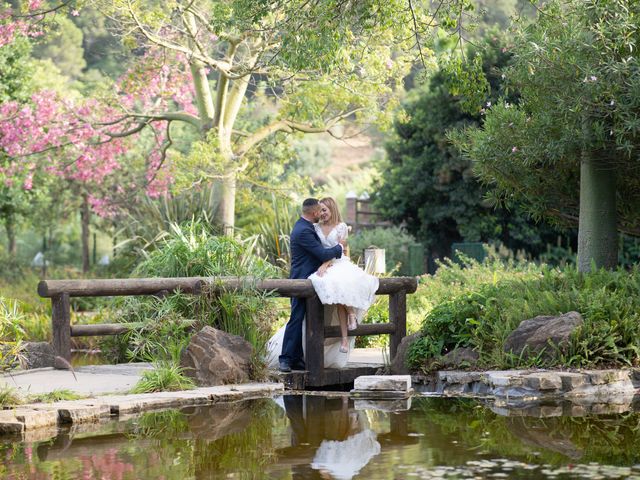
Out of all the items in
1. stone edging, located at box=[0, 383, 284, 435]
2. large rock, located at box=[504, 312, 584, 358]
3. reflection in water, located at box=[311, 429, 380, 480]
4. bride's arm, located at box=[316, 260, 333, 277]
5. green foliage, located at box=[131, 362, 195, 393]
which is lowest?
reflection in water, located at box=[311, 429, 380, 480]

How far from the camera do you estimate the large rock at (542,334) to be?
10352mm

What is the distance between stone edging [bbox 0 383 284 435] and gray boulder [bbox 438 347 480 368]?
1988 mm

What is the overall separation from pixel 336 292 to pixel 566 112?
321 cm

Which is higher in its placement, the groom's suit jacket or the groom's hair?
the groom's hair

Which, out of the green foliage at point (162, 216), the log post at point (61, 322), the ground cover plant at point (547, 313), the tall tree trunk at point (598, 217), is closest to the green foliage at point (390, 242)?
the green foliage at point (162, 216)

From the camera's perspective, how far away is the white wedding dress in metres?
10.8

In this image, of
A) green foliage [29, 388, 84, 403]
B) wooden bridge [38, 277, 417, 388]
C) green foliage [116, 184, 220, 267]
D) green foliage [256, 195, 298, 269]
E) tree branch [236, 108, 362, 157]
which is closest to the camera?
green foliage [29, 388, 84, 403]

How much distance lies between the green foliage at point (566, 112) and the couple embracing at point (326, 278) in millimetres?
2601

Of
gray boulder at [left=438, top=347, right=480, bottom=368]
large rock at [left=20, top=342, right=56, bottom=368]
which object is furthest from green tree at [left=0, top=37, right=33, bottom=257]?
gray boulder at [left=438, top=347, right=480, bottom=368]

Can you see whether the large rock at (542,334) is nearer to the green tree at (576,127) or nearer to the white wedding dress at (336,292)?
the white wedding dress at (336,292)

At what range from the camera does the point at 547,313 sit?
10938 millimetres

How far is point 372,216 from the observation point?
31891 millimetres

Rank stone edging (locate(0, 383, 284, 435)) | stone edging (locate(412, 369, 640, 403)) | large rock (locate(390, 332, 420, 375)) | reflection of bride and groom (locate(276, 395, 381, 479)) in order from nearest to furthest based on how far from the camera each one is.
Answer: reflection of bride and groom (locate(276, 395, 381, 479)) → stone edging (locate(0, 383, 284, 435)) → stone edging (locate(412, 369, 640, 403)) → large rock (locate(390, 332, 420, 375))

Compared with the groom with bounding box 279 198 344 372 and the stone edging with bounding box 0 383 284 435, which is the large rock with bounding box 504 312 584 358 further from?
the stone edging with bounding box 0 383 284 435
